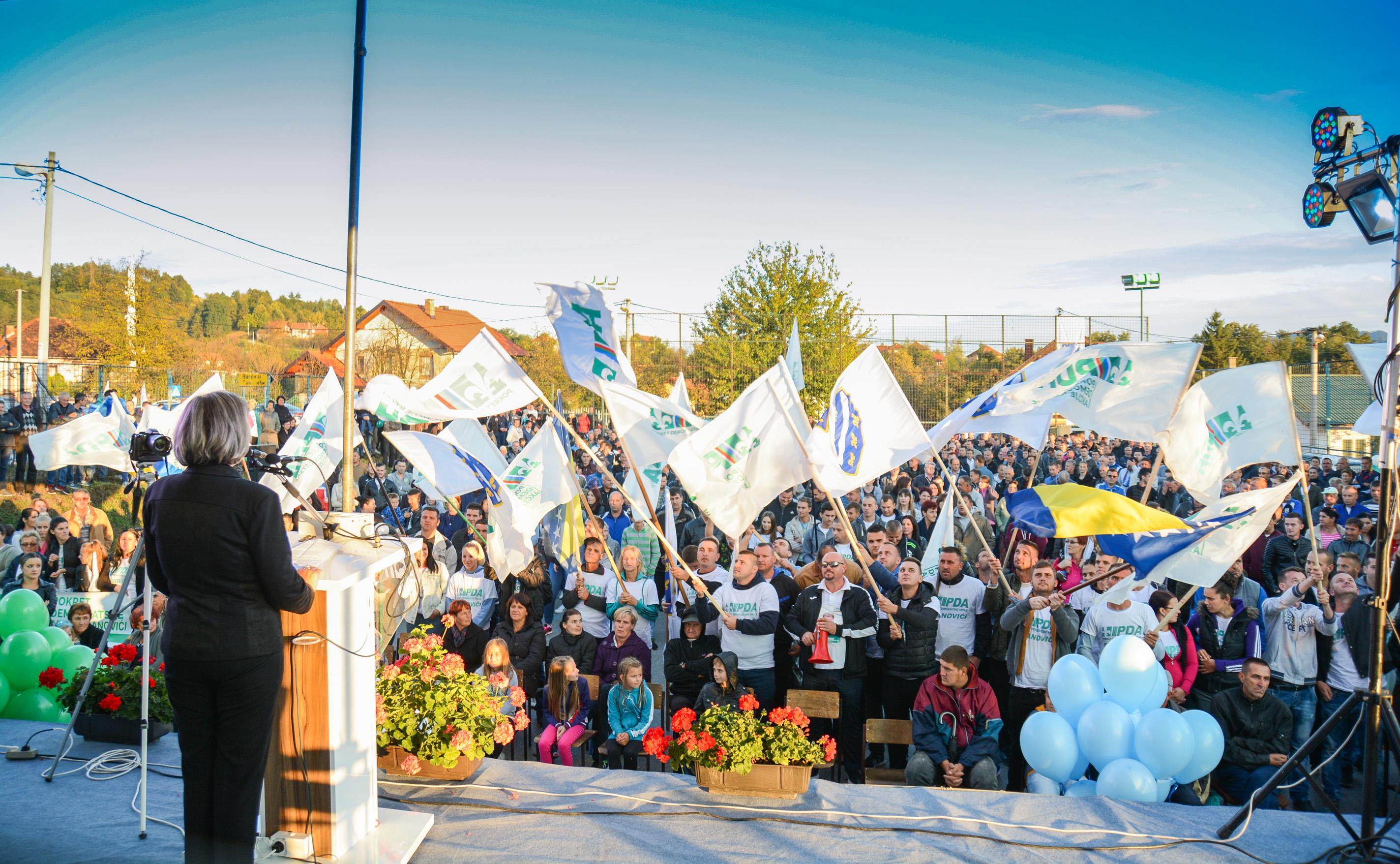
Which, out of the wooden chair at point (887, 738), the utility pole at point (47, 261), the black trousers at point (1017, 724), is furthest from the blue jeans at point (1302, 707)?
the utility pole at point (47, 261)

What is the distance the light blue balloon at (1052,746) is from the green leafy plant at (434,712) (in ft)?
10.0

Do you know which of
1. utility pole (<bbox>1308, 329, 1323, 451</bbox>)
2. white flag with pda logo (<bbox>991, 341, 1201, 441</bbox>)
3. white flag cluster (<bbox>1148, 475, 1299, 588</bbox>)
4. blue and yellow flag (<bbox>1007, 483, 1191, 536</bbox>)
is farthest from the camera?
utility pole (<bbox>1308, 329, 1323, 451</bbox>)

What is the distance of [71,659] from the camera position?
21.0 feet

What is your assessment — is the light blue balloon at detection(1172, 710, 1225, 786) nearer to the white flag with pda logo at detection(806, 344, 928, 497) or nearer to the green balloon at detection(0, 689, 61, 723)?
the white flag with pda logo at detection(806, 344, 928, 497)

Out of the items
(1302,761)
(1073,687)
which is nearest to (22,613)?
(1073,687)

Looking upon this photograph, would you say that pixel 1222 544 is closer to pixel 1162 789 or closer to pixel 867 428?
pixel 1162 789

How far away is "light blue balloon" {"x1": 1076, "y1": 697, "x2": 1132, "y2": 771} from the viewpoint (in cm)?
530

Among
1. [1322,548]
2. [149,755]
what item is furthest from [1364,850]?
[1322,548]

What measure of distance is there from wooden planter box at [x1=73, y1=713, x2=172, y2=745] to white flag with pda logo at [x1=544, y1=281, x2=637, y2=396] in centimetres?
386

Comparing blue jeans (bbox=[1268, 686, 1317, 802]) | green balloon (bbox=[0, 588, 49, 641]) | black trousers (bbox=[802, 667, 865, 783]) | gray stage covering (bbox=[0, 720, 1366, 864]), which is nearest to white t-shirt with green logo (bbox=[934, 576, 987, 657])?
black trousers (bbox=[802, 667, 865, 783])

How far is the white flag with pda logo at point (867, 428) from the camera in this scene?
711cm

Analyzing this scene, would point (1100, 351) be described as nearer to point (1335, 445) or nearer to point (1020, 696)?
point (1020, 696)

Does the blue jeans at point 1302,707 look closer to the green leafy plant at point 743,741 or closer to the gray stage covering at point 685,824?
the gray stage covering at point 685,824

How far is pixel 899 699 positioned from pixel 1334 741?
2881mm
